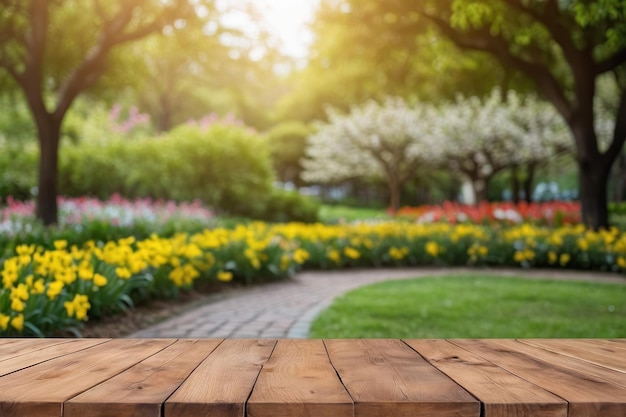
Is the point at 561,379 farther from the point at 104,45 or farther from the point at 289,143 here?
the point at 289,143

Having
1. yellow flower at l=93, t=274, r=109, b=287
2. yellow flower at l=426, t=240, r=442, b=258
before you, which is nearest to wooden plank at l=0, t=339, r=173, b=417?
yellow flower at l=93, t=274, r=109, b=287

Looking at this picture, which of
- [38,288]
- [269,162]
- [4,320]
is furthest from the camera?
[269,162]

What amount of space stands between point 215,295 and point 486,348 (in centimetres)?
529

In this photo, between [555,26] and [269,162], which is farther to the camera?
[269,162]

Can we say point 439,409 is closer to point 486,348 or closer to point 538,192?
point 486,348

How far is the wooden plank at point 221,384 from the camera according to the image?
4.60ft

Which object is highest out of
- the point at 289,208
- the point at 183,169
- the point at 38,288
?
the point at 183,169

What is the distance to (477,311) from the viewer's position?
620 cm

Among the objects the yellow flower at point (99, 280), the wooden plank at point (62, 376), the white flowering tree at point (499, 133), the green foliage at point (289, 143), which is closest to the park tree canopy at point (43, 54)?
the yellow flower at point (99, 280)

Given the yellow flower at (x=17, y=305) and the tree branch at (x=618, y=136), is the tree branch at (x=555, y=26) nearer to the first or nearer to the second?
the tree branch at (x=618, y=136)

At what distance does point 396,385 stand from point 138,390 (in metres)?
0.64

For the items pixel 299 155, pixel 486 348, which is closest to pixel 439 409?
pixel 486 348

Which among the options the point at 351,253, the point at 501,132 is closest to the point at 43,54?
the point at 351,253

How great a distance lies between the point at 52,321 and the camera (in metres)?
4.34
